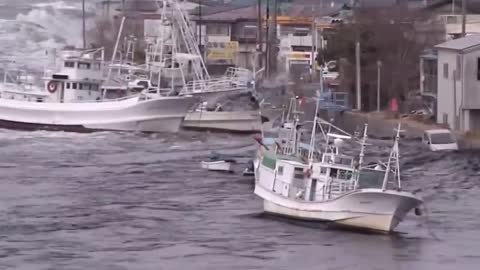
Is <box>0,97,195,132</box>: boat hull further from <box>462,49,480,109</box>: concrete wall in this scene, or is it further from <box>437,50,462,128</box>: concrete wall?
<box>462,49,480,109</box>: concrete wall

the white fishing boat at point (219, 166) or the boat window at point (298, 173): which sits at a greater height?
the boat window at point (298, 173)

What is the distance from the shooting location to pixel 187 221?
792 inches

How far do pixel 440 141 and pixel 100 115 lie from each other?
1141 centimetres

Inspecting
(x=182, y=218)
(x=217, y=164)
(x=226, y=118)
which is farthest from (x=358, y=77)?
(x=182, y=218)

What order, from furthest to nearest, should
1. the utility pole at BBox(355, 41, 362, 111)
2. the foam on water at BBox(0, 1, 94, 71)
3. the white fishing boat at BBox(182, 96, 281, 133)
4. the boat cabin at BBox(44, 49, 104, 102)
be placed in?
the foam on water at BBox(0, 1, 94, 71)
the boat cabin at BBox(44, 49, 104, 102)
the white fishing boat at BBox(182, 96, 281, 133)
the utility pole at BBox(355, 41, 362, 111)

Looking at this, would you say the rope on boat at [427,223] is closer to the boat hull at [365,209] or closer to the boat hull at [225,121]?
the boat hull at [365,209]

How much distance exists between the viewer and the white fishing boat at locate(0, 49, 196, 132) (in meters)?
36.4

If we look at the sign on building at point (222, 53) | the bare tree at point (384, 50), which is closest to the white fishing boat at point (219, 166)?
the bare tree at point (384, 50)

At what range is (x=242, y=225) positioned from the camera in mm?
19578

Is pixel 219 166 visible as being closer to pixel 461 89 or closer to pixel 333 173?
pixel 461 89

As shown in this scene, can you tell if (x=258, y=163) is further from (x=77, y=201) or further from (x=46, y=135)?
(x=46, y=135)

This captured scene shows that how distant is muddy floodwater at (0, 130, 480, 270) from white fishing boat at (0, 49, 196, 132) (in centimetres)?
638

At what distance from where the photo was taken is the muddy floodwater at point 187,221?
17047mm

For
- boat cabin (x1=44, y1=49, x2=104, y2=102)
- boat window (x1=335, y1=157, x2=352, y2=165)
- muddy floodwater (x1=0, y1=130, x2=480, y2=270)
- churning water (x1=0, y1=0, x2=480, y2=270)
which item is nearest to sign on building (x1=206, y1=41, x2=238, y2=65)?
boat cabin (x1=44, y1=49, x2=104, y2=102)
